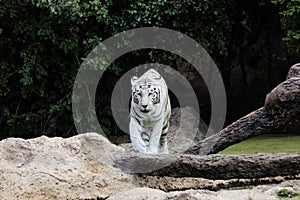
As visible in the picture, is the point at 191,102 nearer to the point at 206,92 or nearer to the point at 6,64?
the point at 206,92

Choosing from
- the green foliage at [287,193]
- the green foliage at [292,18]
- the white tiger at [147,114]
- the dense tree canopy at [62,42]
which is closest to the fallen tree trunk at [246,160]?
the green foliage at [287,193]

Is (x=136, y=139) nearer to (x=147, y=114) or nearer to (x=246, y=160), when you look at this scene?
(x=147, y=114)

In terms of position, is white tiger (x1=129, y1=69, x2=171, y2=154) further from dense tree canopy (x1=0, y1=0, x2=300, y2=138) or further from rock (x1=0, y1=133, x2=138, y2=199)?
dense tree canopy (x1=0, y1=0, x2=300, y2=138)

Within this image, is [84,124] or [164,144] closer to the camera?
[164,144]

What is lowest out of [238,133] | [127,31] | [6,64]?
[238,133]

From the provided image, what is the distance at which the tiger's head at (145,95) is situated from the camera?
252 inches

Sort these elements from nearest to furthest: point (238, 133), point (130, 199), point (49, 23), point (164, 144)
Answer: point (130, 199) → point (238, 133) → point (164, 144) → point (49, 23)

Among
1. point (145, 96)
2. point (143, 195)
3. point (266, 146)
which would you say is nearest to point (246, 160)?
point (143, 195)

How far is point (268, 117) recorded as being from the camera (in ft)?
18.7

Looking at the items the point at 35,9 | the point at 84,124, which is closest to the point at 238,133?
the point at 84,124

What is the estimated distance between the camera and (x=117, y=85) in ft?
35.0

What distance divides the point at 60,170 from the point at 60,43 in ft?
16.4

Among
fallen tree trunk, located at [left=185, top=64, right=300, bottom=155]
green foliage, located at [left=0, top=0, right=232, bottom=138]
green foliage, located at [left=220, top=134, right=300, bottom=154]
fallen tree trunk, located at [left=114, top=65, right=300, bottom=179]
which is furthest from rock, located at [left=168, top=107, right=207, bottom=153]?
fallen tree trunk, located at [left=114, top=65, right=300, bottom=179]

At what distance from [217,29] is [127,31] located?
1747 mm
